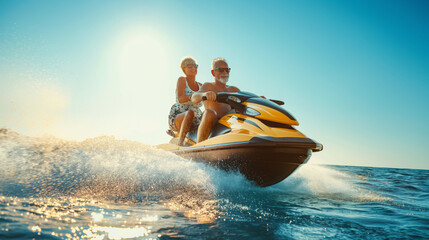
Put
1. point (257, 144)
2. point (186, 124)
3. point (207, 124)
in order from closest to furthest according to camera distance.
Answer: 1. point (257, 144)
2. point (207, 124)
3. point (186, 124)

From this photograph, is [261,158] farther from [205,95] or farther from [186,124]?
[186,124]

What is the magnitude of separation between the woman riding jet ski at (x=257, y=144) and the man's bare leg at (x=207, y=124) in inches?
4.6

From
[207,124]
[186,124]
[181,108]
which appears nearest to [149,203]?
[207,124]

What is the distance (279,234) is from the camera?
1479mm

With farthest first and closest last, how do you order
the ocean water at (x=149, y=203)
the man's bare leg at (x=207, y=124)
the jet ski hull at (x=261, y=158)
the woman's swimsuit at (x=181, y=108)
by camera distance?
1. the woman's swimsuit at (x=181, y=108)
2. the man's bare leg at (x=207, y=124)
3. the jet ski hull at (x=261, y=158)
4. the ocean water at (x=149, y=203)

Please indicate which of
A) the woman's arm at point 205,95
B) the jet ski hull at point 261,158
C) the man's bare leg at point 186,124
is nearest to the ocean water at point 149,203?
the jet ski hull at point 261,158

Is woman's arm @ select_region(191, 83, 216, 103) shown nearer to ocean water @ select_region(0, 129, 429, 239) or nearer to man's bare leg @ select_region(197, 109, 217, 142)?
man's bare leg @ select_region(197, 109, 217, 142)

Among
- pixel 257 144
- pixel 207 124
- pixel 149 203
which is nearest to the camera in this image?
pixel 149 203

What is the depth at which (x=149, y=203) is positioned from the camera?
215 cm

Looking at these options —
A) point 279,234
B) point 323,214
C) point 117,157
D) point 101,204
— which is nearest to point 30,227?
point 101,204

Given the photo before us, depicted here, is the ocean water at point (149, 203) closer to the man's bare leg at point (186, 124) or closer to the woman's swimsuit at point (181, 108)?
the man's bare leg at point (186, 124)

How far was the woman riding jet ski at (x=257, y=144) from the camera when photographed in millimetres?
2918

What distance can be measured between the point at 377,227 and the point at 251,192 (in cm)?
141

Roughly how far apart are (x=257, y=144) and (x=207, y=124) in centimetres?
99
